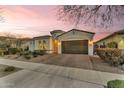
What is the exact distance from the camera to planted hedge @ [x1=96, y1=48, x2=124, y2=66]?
289cm

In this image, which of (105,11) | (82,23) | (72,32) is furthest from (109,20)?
(72,32)

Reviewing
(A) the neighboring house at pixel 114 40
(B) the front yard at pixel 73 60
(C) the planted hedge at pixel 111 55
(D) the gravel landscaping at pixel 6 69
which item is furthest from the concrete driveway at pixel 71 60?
(D) the gravel landscaping at pixel 6 69

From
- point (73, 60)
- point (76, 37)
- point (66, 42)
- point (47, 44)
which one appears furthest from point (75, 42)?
point (47, 44)

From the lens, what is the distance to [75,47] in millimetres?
3336

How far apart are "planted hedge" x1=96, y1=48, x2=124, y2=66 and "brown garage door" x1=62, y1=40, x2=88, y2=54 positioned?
1.34 ft

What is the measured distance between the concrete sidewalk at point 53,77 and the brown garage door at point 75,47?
0.58m

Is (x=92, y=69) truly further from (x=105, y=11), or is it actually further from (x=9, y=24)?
(x=9, y=24)

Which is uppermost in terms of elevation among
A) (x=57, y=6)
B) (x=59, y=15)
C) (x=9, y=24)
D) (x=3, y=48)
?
(x=57, y=6)

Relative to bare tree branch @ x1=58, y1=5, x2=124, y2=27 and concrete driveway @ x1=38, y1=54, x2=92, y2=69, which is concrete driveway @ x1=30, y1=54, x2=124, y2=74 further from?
bare tree branch @ x1=58, y1=5, x2=124, y2=27

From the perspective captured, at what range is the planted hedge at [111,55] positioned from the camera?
2891 mm

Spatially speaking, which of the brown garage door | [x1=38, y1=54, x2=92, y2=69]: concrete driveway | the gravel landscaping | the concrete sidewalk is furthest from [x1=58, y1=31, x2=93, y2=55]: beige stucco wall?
the gravel landscaping

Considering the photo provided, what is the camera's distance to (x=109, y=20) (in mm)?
2916
